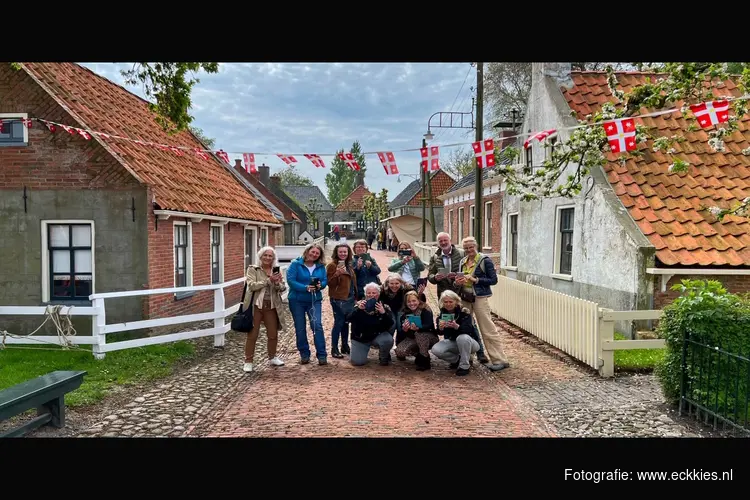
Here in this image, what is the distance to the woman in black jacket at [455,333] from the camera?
690cm

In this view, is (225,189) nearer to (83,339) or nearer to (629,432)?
(83,339)

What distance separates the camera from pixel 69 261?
30.1 ft

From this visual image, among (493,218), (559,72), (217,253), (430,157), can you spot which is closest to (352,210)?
(493,218)

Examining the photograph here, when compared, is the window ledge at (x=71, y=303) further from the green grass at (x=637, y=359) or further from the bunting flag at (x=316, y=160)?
the green grass at (x=637, y=359)

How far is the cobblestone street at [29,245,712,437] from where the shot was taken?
4.95 meters

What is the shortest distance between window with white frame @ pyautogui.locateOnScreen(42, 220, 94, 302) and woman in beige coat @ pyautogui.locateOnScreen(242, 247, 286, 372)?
152 inches

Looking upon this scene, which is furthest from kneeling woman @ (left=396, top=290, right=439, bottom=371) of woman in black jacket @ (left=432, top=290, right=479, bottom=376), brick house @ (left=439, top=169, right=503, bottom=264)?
brick house @ (left=439, top=169, right=503, bottom=264)

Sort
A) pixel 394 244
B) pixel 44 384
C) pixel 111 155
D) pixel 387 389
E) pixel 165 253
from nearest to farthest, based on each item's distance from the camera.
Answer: pixel 44 384, pixel 387 389, pixel 111 155, pixel 165 253, pixel 394 244

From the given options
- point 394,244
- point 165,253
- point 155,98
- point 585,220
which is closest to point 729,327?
point 585,220

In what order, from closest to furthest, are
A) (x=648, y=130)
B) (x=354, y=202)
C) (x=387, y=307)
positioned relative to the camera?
1. (x=387, y=307)
2. (x=648, y=130)
3. (x=354, y=202)

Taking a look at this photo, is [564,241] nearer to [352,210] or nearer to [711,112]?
[711,112]

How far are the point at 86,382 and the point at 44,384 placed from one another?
1.76m

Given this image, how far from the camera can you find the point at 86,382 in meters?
6.50

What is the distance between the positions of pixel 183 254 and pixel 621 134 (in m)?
8.39
